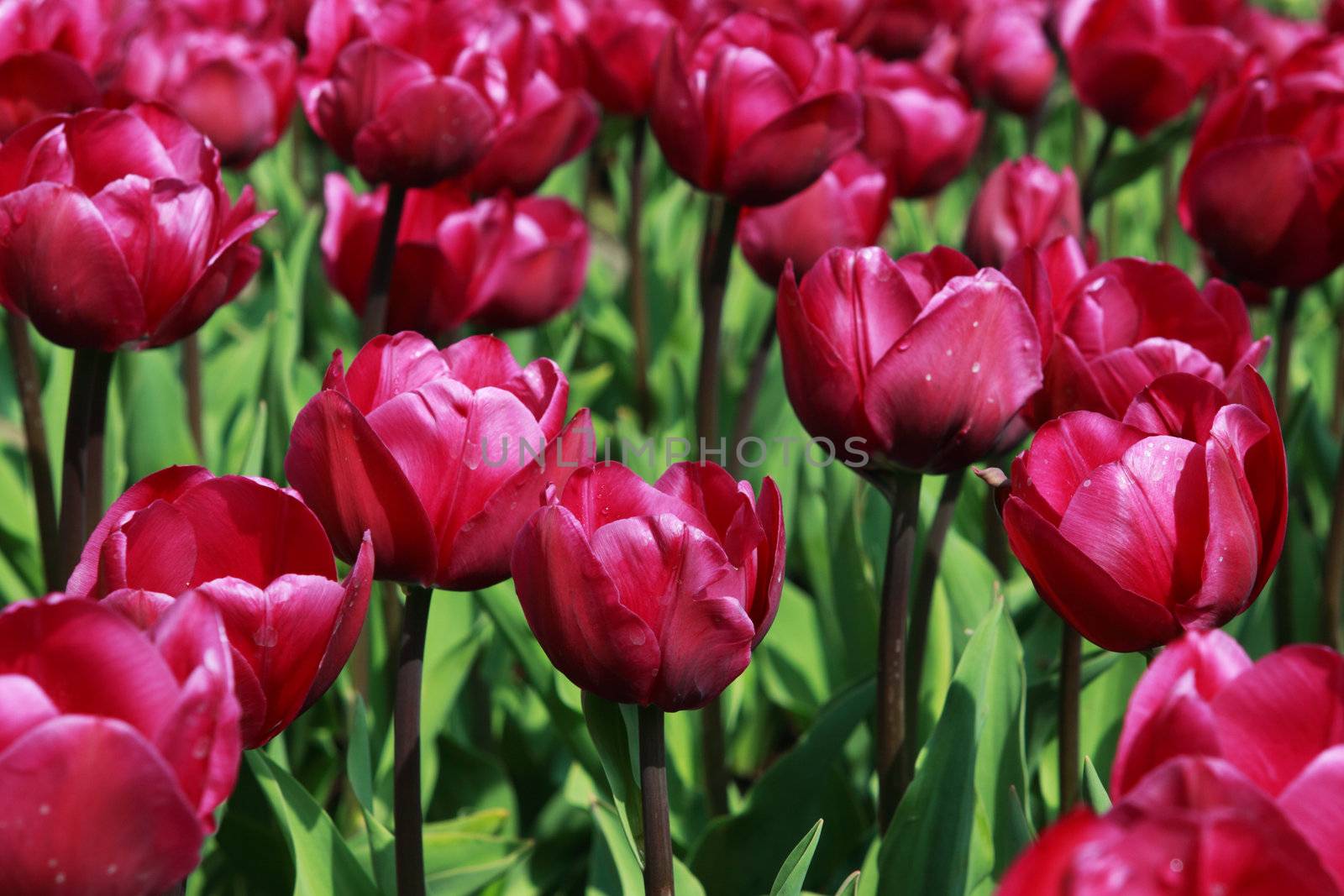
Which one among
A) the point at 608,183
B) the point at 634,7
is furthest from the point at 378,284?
the point at 608,183

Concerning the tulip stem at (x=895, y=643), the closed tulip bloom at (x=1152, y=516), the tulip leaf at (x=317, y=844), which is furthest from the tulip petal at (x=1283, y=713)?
the tulip leaf at (x=317, y=844)

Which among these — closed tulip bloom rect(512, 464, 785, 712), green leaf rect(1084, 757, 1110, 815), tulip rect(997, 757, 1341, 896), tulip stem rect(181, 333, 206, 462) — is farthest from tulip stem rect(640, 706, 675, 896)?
tulip stem rect(181, 333, 206, 462)

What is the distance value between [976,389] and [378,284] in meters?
0.69

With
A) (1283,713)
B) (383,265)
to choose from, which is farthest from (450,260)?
(1283,713)

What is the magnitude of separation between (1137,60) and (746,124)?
0.84 meters

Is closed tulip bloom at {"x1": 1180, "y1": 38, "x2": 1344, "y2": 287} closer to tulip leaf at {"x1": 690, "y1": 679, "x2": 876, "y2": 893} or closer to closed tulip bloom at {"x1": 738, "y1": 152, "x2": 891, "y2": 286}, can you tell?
closed tulip bloom at {"x1": 738, "y1": 152, "x2": 891, "y2": 286}

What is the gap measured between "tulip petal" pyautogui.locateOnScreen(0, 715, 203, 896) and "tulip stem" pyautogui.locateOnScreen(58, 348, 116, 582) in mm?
577

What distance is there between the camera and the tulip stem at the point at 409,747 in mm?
858

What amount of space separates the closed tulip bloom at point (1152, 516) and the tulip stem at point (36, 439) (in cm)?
95

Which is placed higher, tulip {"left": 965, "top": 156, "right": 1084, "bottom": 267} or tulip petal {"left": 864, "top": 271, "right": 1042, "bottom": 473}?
tulip petal {"left": 864, "top": 271, "right": 1042, "bottom": 473}

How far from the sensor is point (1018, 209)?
150cm

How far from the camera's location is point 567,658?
2.41ft

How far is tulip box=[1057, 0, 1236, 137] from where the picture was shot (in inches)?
75.7

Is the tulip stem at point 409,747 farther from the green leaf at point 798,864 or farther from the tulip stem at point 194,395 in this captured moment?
the tulip stem at point 194,395
